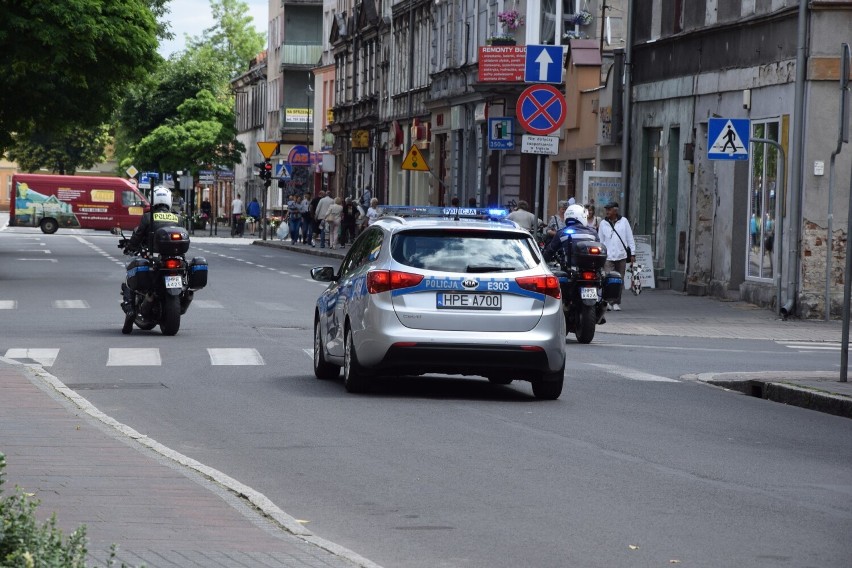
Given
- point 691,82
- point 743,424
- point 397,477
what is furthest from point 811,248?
point 397,477

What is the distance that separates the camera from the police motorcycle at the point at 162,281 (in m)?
21.0

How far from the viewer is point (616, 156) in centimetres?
3997

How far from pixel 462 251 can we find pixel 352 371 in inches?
51.5

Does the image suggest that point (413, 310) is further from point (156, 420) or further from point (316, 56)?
point (316, 56)

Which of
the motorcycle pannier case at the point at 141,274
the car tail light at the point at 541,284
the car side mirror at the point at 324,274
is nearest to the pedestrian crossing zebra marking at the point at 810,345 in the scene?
the motorcycle pannier case at the point at 141,274

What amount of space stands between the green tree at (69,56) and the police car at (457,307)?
2358 centimetres

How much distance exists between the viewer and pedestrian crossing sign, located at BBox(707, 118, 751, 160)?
26000mm

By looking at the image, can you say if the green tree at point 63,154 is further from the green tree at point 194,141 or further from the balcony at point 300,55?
the balcony at point 300,55

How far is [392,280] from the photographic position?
14.4 meters

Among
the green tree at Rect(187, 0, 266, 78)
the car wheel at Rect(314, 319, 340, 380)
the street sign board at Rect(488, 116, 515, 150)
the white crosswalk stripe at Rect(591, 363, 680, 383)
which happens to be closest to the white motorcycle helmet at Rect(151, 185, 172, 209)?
the car wheel at Rect(314, 319, 340, 380)

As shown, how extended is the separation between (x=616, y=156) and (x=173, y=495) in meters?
31.9

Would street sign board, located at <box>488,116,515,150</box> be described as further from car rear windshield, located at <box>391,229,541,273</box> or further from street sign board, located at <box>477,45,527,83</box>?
car rear windshield, located at <box>391,229,541,273</box>

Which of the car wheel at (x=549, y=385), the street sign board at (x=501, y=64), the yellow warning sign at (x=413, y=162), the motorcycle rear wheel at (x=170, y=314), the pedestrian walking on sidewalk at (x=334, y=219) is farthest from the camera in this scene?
the pedestrian walking on sidewalk at (x=334, y=219)

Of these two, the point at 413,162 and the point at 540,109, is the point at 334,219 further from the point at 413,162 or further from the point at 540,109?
the point at 540,109
